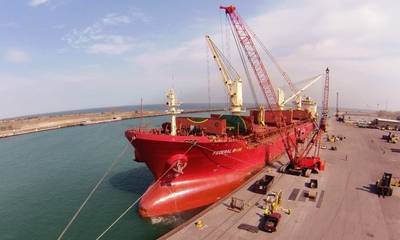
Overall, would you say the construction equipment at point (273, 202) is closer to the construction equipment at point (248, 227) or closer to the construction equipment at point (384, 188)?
the construction equipment at point (248, 227)

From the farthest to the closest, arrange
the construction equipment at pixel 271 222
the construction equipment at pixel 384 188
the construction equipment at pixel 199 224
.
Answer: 1. the construction equipment at pixel 384 188
2. the construction equipment at pixel 199 224
3. the construction equipment at pixel 271 222

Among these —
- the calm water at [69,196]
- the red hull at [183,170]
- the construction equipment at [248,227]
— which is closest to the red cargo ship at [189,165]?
the red hull at [183,170]

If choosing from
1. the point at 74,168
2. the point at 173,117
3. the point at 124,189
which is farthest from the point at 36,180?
the point at 173,117

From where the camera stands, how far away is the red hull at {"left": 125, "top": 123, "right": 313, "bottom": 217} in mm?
24062

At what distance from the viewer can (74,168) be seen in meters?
46.1

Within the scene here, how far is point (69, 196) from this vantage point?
107 ft

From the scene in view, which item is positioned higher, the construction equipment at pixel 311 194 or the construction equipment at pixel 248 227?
the construction equipment at pixel 311 194

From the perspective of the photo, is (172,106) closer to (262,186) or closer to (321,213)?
(262,186)

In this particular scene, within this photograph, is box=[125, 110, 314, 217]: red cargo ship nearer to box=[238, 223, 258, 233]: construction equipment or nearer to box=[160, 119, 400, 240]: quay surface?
box=[160, 119, 400, 240]: quay surface

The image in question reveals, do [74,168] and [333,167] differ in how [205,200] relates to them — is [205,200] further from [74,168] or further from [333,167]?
[74,168]

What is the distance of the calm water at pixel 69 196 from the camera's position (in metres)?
23.9

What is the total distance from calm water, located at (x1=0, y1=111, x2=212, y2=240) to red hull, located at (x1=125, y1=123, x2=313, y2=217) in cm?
195

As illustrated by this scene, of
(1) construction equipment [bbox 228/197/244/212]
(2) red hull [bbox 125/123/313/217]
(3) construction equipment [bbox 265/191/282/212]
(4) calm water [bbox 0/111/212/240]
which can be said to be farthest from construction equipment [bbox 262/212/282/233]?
(4) calm water [bbox 0/111/212/240]

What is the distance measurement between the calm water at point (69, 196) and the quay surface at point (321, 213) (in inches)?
235
